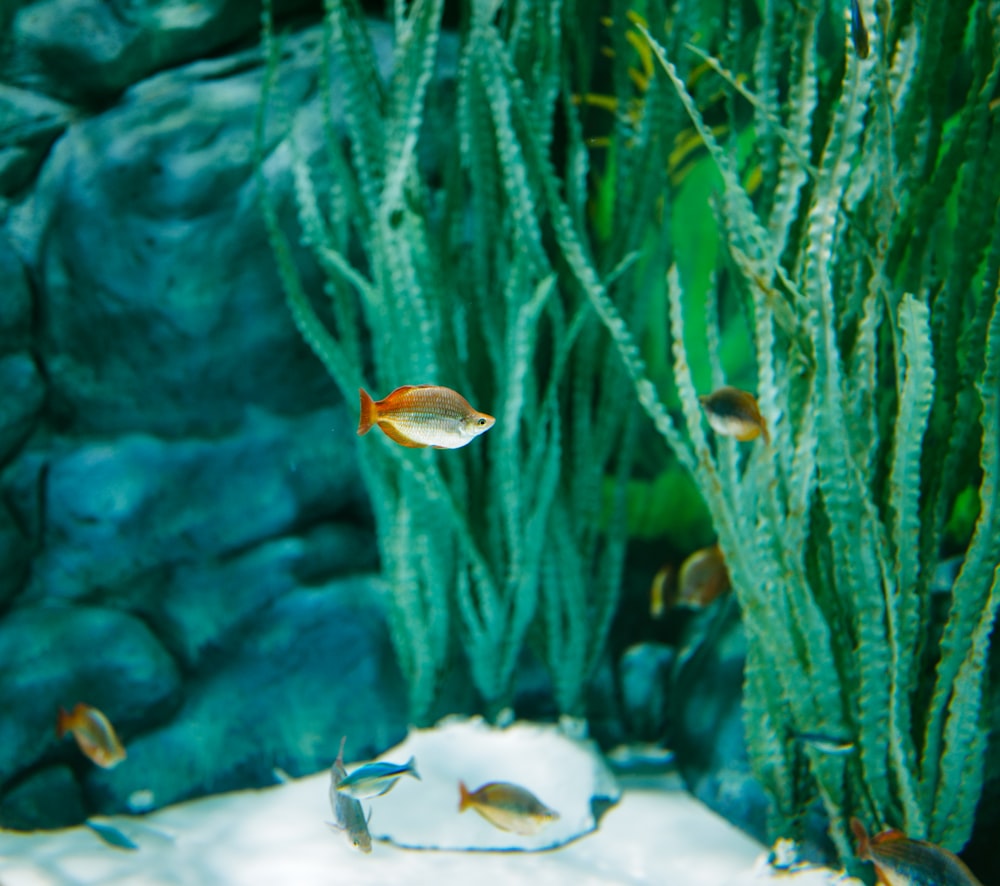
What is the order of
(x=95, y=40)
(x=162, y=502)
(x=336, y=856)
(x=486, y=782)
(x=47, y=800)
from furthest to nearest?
(x=95, y=40) < (x=162, y=502) < (x=47, y=800) < (x=486, y=782) < (x=336, y=856)

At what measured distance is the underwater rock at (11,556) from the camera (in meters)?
3.35

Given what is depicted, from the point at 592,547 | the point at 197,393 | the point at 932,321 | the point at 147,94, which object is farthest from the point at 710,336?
the point at 147,94

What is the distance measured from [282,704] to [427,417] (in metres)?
2.18

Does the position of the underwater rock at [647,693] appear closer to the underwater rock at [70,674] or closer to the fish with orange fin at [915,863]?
the fish with orange fin at [915,863]

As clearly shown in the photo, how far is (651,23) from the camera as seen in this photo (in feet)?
9.42

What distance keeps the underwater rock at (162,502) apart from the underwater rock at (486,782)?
1246mm

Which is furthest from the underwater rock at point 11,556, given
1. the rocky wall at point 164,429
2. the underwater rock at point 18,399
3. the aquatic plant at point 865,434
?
the aquatic plant at point 865,434

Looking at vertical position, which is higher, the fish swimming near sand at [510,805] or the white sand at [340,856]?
the fish swimming near sand at [510,805]

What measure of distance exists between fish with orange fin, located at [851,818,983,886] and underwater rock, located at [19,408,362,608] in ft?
8.62

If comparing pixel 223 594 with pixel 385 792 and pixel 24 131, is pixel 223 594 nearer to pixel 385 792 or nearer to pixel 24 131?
pixel 385 792

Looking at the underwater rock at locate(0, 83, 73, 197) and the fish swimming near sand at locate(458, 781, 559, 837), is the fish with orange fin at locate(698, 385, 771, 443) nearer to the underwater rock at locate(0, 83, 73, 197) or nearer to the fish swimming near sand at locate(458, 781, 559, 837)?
the fish swimming near sand at locate(458, 781, 559, 837)

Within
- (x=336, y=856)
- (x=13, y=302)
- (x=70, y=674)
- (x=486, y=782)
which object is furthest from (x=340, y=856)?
(x=13, y=302)

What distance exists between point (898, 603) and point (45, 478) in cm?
346

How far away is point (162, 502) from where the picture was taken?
348cm
